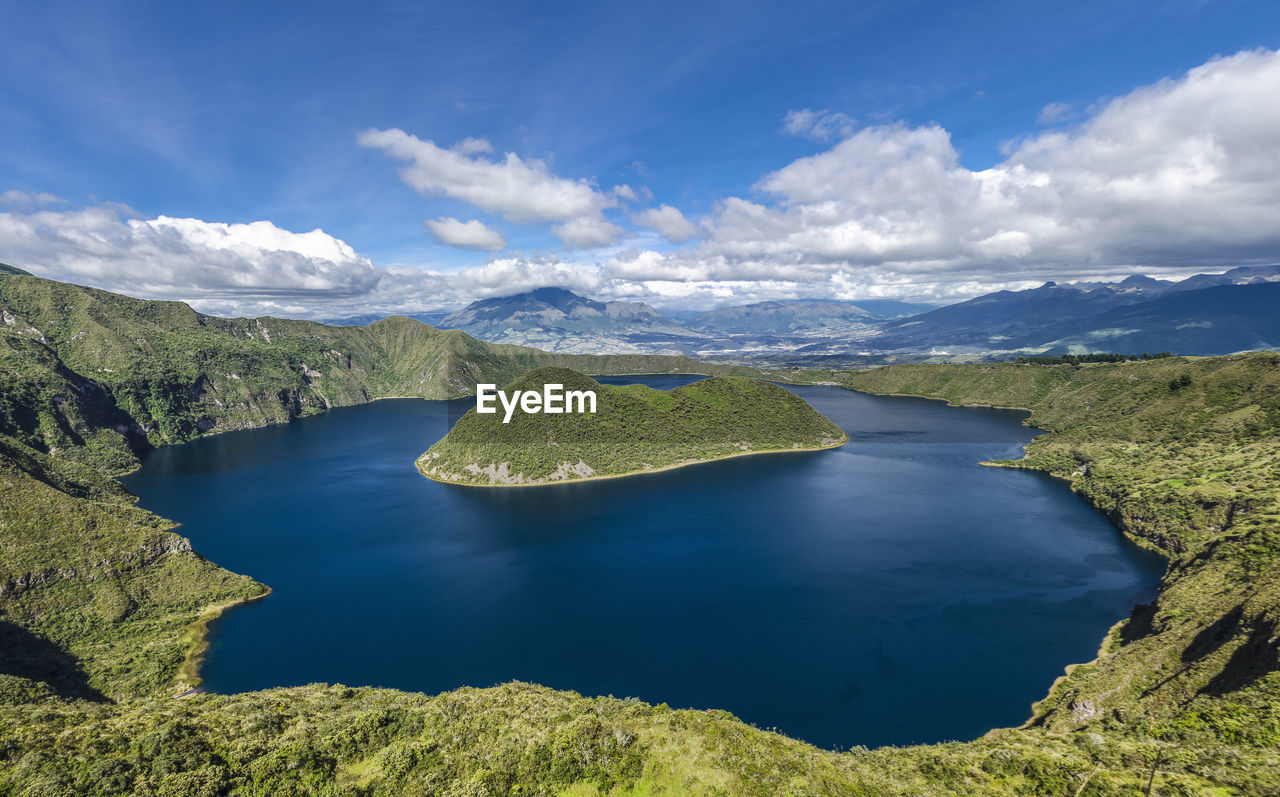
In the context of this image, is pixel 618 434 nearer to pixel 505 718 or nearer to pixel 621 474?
pixel 621 474

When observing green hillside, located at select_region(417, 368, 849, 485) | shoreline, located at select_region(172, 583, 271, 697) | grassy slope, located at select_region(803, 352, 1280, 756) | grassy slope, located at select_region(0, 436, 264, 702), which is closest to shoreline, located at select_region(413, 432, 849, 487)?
green hillside, located at select_region(417, 368, 849, 485)

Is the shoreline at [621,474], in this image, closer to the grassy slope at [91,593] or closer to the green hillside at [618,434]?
the green hillside at [618,434]

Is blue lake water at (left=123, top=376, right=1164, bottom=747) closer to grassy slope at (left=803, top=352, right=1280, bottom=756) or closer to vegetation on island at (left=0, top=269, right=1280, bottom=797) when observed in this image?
grassy slope at (left=803, top=352, right=1280, bottom=756)

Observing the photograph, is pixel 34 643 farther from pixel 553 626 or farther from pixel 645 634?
pixel 645 634

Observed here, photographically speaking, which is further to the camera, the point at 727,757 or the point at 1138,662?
the point at 1138,662

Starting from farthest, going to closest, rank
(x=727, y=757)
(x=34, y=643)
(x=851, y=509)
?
1. (x=851, y=509)
2. (x=34, y=643)
3. (x=727, y=757)

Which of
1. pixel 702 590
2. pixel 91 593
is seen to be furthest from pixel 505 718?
pixel 91 593

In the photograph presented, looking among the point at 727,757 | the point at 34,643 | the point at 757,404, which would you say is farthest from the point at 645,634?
the point at 757,404

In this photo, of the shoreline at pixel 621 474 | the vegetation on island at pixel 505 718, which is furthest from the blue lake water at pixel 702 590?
the vegetation on island at pixel 505 718
